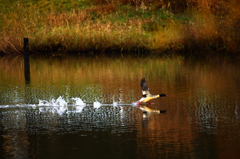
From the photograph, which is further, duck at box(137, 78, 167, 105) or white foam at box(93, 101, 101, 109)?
white foam at box(93, 101, 101, 109)

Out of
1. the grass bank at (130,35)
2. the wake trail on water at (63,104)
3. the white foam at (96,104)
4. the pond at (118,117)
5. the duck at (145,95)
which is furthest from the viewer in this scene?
the grass bank at (130,35)

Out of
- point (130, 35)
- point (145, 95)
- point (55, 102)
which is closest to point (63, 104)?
point (55, 102)

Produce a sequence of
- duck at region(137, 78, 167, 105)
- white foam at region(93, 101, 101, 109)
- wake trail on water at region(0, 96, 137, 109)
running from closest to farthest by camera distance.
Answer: duck at region(137, 78, 167, 105) → white foam at region(93, 101, 101, 109) → wake trail on water at region(0, 96, 137, 109)

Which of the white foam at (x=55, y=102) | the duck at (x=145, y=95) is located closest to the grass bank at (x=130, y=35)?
the duck at (x=145, y=95)

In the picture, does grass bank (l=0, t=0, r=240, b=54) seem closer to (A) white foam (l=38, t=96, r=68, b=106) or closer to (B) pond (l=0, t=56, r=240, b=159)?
(B) pond (l=0, t=56, r=240, b=159)

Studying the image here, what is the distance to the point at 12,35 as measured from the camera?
2467cm

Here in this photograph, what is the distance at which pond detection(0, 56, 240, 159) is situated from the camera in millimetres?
5656

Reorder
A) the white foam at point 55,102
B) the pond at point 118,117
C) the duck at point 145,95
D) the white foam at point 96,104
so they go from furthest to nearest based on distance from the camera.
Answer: the white foam at point 55,102, the white foam at point 96,104, the duck at point 145,95, the pond at point 118,117

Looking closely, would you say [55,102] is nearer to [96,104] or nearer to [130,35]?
[96,104]

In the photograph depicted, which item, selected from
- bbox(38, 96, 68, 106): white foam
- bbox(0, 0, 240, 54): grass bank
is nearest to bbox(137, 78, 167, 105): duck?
bbox(38, 96, 68, 106): white foam

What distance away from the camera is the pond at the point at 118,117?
566cm

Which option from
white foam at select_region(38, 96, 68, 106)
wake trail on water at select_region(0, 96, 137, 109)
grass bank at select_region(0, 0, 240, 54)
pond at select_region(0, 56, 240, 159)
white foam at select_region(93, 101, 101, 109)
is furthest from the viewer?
A: grass bank at select_region(0, 0, 240, 54)

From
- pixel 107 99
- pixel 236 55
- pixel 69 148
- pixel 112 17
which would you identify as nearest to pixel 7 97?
pixel 107 99

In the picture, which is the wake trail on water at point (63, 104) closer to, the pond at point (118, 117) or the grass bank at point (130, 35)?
the pond at point (118, 117)
